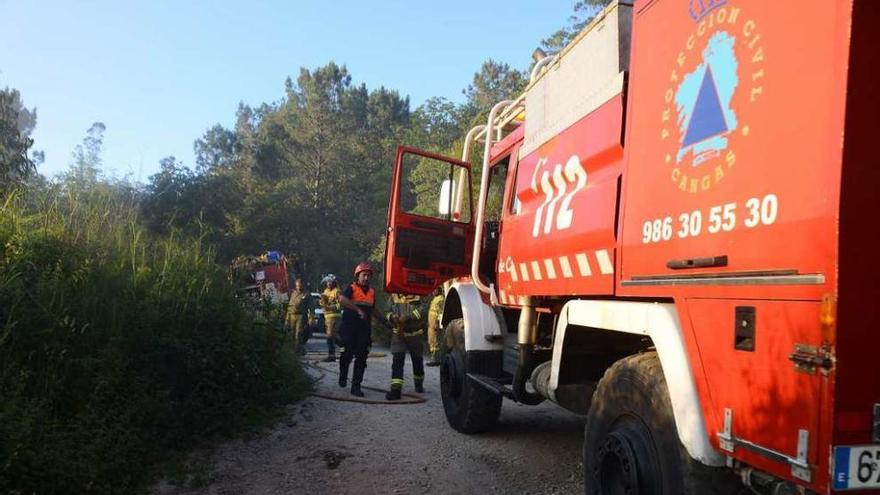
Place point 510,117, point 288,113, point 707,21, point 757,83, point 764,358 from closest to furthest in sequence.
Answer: point 764,358 → point 757,83 → point 707,21 → point 510,117 → point 288,113

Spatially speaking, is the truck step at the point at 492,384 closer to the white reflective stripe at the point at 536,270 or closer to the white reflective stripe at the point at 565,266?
the white reflective stripe at the point at 536,270

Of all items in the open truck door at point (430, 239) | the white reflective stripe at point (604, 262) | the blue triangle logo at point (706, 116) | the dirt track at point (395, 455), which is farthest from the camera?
the open truck door at point (430, 239)

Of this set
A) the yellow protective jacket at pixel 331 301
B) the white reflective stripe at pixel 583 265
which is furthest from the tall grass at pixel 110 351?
the yellow protective jacket at pixel 331 301

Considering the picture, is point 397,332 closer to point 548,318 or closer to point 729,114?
point 548,318

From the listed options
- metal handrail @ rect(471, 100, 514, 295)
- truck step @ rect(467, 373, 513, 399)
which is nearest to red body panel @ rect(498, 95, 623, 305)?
metal handrail @ rect(471, 100, 514, 295)

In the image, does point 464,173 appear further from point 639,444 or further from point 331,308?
point 331,308

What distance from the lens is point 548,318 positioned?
4.75 meters

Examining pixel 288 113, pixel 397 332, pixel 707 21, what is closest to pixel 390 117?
pixel 288 113

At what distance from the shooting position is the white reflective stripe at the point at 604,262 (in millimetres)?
3219

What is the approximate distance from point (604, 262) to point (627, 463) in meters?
0.97

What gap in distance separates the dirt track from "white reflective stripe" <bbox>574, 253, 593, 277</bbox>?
6.03 feet

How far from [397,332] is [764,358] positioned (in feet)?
19.9

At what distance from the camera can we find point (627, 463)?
2.84 metres

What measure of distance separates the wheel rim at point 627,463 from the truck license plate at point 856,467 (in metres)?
0.83
